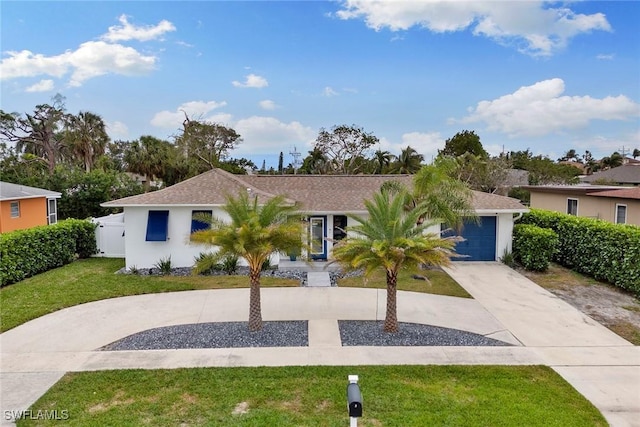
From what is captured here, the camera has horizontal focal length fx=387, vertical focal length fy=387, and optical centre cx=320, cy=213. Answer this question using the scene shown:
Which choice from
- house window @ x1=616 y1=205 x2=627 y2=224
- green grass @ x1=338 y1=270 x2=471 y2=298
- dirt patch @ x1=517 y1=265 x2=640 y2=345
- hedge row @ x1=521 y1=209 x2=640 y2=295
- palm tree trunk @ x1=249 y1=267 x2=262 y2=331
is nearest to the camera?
palm tree trunk @ x1=249 y1=267 x2=262 y2=331

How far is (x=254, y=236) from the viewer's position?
27.4 feet

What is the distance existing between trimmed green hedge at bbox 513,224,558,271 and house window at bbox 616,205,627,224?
431 cm

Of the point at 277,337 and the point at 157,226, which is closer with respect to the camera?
the point at 277,337

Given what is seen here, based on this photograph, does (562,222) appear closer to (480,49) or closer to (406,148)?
Result: (480,49)

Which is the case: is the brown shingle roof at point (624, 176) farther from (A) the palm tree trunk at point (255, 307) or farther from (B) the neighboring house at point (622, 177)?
(A) the palm tree trunk at point (255, 307)

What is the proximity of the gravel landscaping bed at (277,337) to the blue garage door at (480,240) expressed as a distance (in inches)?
332

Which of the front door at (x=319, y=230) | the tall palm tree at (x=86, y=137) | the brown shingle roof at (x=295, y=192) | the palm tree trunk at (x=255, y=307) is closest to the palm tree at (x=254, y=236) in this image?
the palm tree trunk at (x=255, y=307)

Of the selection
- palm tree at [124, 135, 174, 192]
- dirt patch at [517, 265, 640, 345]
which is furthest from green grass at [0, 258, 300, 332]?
palm tree at [124, 135, 174, 192]

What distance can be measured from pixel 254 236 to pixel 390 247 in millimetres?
2927

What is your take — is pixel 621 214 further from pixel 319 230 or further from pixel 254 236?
pixel 254 236

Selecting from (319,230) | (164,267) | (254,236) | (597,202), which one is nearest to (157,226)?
(164,267)

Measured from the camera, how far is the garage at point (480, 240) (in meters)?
16.7

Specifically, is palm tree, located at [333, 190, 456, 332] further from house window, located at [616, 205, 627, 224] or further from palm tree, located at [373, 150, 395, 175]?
palm tree, located at [373, 150, 395, 175]

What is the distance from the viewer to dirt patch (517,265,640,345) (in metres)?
9.47
